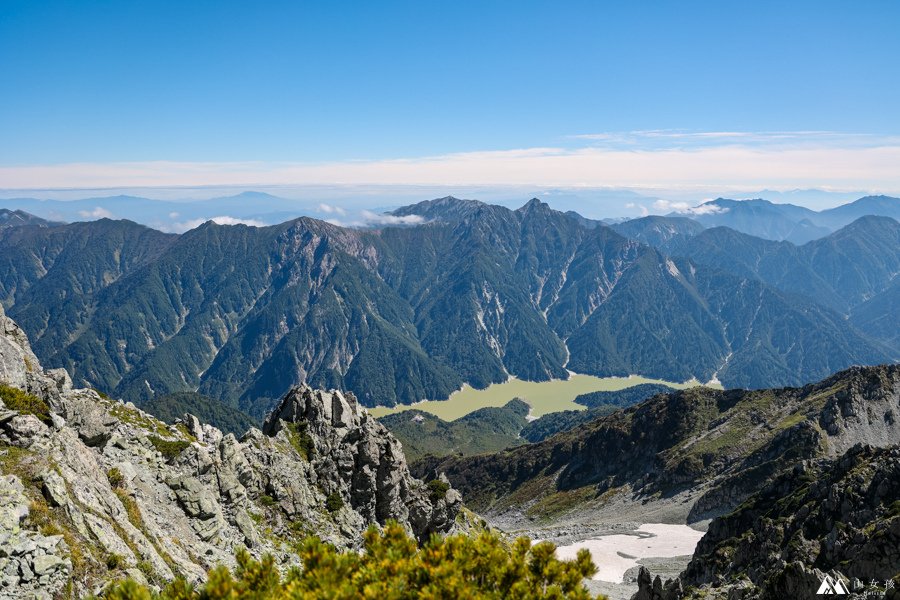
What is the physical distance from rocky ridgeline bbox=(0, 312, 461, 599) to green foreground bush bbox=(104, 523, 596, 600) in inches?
481

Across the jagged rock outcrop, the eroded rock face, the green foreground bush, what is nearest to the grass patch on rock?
the green foreground bush

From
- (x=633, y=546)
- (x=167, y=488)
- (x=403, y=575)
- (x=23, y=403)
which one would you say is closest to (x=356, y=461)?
(x=167, y=488)

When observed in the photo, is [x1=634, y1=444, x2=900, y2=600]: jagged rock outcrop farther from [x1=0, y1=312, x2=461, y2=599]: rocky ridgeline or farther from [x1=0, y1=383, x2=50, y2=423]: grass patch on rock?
[x1=0, y1=383, x2=50, y2=423]: grass patch on rock

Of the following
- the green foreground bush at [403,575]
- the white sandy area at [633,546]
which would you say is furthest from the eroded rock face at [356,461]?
the green foreground bush at [403,575]

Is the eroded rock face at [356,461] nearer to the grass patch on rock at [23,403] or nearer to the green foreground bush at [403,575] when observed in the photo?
the grass patch on rock at [23,403]

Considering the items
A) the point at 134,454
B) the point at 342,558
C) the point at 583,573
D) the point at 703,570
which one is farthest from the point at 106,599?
the point at 703,570

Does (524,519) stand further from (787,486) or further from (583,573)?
(583,573)

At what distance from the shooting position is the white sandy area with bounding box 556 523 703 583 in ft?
393

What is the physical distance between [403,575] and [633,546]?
124281 mm

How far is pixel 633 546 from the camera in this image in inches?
5256

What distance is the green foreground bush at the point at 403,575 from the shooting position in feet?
75.2

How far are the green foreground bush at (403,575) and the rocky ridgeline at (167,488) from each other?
12212mm

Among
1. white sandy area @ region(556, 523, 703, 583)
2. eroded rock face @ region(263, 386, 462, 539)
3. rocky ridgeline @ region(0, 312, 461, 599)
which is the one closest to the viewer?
rocky ridgeline @ region(0, 312, 461, 599)

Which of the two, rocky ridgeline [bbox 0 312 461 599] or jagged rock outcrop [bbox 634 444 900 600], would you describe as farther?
jagged rock outcrop [bbox 634 444 900 600]
